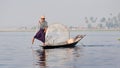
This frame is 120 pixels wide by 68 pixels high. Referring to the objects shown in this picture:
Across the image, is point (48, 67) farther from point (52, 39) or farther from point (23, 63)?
point (52, 39)

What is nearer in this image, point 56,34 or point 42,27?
point 42,27

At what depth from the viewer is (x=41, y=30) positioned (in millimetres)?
54062

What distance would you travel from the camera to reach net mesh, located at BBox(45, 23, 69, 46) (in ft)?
184

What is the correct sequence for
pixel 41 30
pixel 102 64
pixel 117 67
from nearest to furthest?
pixel 117 67, pixel 102 64, pixel 41 30

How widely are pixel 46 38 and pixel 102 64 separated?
21571 millimetres

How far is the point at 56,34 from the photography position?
191ft

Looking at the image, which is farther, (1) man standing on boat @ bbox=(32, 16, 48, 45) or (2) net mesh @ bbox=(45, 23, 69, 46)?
(2) net mesh @ bbox=(45, 23, 69, 46)

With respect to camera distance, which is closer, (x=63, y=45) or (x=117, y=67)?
(x=117, y=67)

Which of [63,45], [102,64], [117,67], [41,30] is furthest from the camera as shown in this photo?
[63,45]

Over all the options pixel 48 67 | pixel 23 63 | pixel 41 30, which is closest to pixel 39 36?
pixel 41 30

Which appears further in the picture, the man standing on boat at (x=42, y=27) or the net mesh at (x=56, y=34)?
the net mesh at (x=56, y=34)

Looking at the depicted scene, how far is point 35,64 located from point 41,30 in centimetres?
1891

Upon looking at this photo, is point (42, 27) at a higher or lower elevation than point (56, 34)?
higher

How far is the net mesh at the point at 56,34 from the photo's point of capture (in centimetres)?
5606
